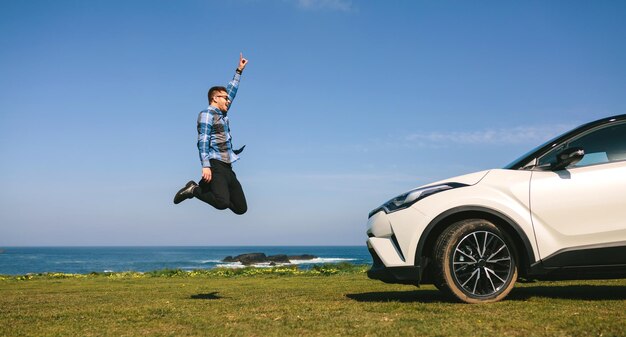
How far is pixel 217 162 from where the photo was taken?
25.8 ft

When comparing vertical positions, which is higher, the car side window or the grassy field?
the car side window

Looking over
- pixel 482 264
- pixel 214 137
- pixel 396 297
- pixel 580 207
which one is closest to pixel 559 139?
pixel 580 207

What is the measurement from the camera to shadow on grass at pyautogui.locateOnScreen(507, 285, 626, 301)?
6.56 meters

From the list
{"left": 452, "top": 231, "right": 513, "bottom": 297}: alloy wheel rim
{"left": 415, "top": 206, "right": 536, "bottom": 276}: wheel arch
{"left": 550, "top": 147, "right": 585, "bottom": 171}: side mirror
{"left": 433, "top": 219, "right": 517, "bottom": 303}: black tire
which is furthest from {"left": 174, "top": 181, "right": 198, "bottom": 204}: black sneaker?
{"left": 550, "top": 147, "right": 585, "bottom": 171}: side mirror

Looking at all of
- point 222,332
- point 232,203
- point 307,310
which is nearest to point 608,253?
point 307,310

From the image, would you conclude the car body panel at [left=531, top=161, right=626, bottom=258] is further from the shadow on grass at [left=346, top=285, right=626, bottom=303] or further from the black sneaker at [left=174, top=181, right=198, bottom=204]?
the black sneaker at [left=174, top=181, right=198, bottom=204]

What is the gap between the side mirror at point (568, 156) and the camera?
5.66 meters

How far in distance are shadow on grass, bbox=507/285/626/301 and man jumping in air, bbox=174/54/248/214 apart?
401cm

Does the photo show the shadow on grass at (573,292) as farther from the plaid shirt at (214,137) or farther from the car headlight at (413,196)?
the plaid shirt at (214,137)

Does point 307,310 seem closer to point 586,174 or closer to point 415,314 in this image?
point 415,314

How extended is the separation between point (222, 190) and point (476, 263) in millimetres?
3617

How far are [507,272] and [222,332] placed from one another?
10.7 ft

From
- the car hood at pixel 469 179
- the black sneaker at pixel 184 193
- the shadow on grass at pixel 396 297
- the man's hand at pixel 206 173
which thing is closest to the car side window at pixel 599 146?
the car hood at pixel 469 179

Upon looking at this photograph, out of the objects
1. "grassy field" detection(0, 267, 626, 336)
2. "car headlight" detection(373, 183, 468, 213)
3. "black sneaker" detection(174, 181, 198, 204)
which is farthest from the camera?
"black sneaker" detection(174, 181, 198, 204)
